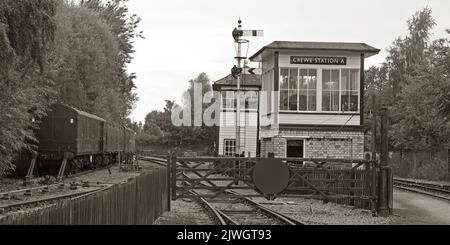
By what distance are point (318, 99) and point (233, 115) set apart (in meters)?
15.9

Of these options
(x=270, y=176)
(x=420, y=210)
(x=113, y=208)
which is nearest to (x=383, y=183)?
(x=420, y=210)

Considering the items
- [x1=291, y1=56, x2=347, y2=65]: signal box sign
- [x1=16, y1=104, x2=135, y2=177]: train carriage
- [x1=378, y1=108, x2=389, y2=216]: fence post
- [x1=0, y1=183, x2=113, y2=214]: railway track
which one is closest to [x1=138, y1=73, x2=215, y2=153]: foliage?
[x1=291, y1=56, x2=347, y2=65]: signal box sign

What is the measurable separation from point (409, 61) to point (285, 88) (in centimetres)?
3530

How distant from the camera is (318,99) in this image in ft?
111

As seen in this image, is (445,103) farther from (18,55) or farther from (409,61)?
(409,61)

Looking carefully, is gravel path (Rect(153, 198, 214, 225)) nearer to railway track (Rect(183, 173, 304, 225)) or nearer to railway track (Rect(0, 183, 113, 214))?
railway track (Rect(183, 173, 304, 225))

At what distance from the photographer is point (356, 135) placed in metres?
34.1

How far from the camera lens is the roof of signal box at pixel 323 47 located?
1313 inches

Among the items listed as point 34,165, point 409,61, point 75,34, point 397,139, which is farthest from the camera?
point 409,61

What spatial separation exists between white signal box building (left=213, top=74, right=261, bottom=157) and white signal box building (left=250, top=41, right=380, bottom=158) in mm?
10498

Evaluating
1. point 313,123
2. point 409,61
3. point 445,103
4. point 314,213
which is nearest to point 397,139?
point 409,61

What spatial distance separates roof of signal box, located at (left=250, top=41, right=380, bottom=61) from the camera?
109ft

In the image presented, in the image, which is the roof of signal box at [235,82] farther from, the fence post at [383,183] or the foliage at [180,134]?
the fence post at [383,183]

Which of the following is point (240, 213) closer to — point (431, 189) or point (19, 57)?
point (19, 57)
